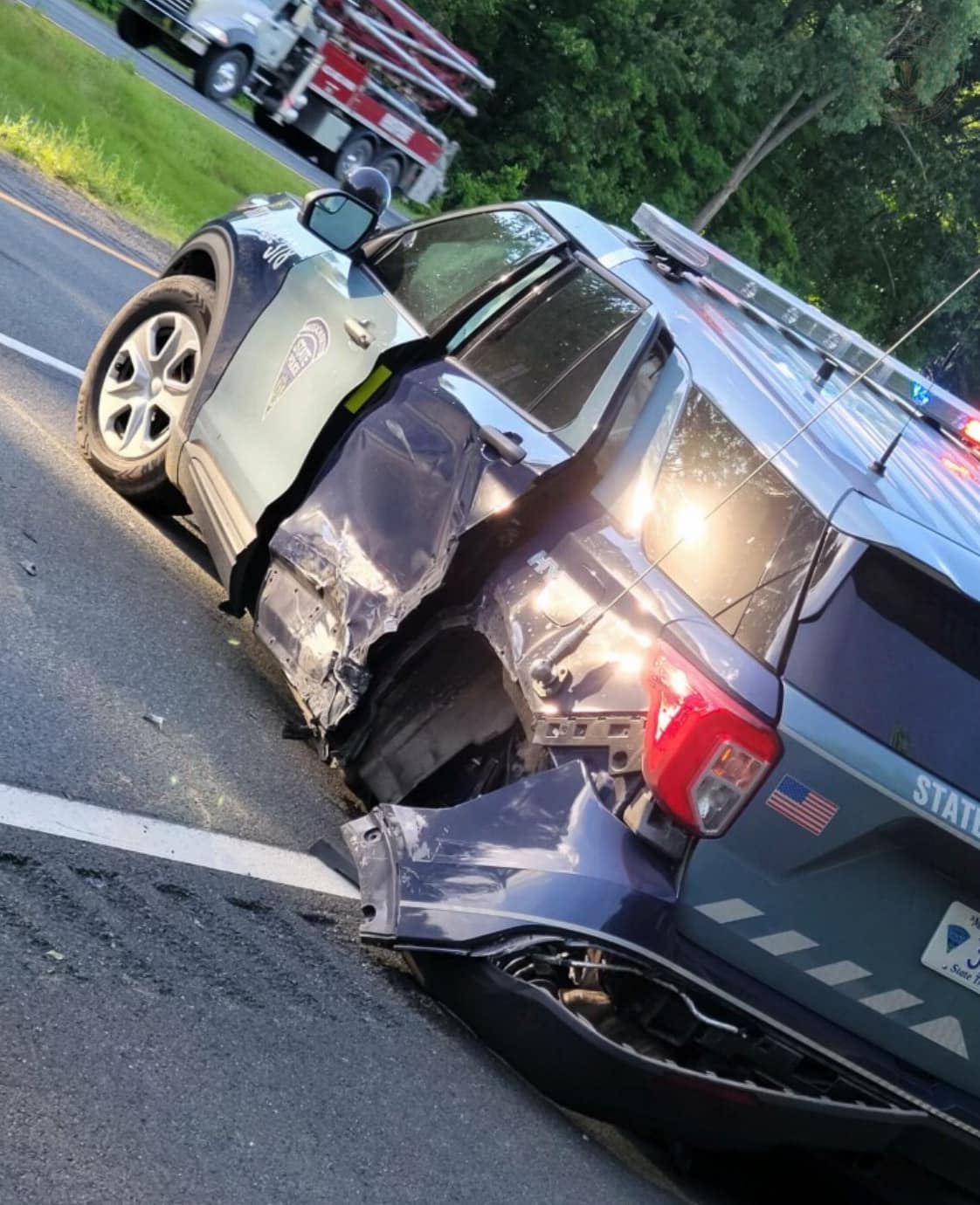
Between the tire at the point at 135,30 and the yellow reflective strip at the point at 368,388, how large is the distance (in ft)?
66.3

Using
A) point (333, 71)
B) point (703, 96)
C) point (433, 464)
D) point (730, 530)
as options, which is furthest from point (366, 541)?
point (703, 96)

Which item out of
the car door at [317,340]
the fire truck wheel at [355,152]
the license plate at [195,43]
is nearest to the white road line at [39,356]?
the car door at [317,340]

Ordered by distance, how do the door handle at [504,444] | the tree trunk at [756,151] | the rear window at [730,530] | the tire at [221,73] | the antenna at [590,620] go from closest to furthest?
the rear window at [730,530], the antenna at [590,620], the door handle at [504,444], the tire at [221,73], the tree trunk at [756,151]

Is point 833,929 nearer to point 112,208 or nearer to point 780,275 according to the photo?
point 112,208

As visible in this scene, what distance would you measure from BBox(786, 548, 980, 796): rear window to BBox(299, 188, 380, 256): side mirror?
9.11ft

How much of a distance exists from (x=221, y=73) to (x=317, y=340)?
19.7m

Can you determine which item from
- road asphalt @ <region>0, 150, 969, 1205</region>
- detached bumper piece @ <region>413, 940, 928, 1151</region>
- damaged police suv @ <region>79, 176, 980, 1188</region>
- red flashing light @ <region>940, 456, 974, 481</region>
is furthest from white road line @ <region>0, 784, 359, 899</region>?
red flashing light @ <region>940, 456, 974, 481</region>

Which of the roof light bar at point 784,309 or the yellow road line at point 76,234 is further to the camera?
the yellow road line at point 76,234

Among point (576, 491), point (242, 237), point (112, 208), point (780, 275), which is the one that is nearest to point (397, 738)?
point (576, 491)

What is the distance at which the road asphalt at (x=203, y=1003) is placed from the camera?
279cm

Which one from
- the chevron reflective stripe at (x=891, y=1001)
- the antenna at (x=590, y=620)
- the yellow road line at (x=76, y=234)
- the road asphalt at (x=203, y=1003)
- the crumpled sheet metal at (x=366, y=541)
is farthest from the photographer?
the yellow road line at (x=76, y=234)

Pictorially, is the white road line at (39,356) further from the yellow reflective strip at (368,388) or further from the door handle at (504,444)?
the door handle at (504,444)

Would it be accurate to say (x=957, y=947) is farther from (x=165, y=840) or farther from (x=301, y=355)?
(x=301, y=355)

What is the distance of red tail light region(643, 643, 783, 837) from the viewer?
10.3 feet
